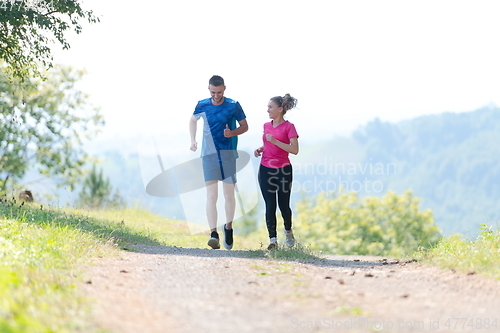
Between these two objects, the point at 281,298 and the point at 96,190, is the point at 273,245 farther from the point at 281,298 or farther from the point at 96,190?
the point at 96,190

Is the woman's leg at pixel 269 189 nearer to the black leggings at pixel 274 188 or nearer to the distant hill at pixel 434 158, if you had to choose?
the black leggings at pixel 274 188

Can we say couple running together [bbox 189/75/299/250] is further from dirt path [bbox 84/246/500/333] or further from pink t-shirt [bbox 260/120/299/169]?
dirt path [bbox 84/246/500/333]

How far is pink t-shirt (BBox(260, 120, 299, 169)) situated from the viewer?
8.11 m

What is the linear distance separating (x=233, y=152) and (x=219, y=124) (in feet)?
1.60

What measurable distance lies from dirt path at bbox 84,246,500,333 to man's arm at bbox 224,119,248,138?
2.33 m

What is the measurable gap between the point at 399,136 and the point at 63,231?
433 ft

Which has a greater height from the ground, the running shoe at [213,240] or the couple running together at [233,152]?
the couple running together at [233,152]

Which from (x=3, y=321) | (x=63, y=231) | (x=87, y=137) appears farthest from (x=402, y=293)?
(x=87, y=137)

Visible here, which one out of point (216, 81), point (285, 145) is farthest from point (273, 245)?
point (216, 81)

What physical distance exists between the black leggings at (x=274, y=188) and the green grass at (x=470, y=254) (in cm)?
199

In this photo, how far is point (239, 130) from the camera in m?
8.73

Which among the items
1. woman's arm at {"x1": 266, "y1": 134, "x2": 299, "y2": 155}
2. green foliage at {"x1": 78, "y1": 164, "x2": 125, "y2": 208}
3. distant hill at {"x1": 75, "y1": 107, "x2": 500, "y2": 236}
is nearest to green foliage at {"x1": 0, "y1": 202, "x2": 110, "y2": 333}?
woman's arm at {"x1": 266, "y1": 134, "x2": 299, "y2": 155}

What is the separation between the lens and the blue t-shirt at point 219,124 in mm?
8711
